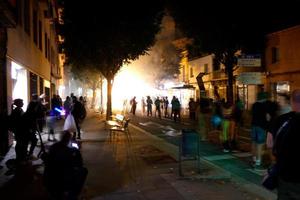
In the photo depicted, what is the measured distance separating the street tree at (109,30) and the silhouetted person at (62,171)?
2315 centimetres

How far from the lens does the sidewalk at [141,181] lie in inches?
315

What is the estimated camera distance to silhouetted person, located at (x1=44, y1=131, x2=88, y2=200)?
6.42 m

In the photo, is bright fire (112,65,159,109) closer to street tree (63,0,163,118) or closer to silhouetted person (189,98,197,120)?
street tree (63,0,163,118)

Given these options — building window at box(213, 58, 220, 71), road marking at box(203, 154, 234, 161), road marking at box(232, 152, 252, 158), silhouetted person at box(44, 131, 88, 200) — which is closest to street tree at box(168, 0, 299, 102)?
building window at box(213, 58, 220, 71)

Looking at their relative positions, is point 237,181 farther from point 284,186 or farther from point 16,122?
point 16,122

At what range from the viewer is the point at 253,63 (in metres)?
14.7

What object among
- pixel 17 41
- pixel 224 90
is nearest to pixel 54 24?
pixel 224 90

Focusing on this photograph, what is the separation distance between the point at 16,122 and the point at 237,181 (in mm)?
5590

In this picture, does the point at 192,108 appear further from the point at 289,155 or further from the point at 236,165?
the point at 289,155

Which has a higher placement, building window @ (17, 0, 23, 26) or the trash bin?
building window @ (17, 0, 23, 26)

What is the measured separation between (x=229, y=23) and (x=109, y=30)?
856 cm

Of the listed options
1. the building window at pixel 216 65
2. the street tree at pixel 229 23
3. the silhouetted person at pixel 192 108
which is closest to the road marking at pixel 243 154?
the silhouetted person at pixel 192 108

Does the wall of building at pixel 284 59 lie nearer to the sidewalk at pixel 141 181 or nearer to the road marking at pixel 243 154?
the road marking at pixel 243 154

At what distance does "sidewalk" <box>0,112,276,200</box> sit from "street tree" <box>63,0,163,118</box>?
17170 millimetres
